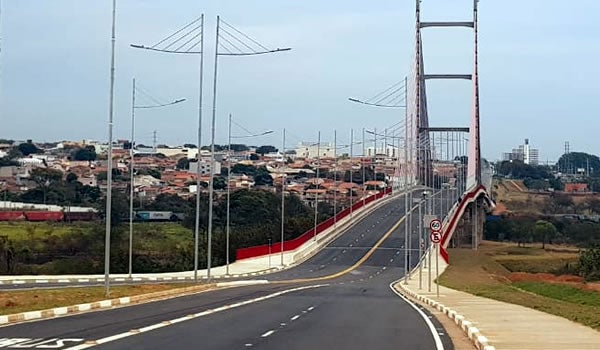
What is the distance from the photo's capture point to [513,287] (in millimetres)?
61031

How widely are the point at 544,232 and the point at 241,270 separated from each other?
7512 cm

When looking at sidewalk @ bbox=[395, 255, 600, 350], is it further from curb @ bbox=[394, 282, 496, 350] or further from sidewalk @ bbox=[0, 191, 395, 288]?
sidewalk @ bbox=[0, 191, 395, 288]

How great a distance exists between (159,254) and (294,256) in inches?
451

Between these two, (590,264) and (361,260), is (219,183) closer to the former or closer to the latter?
(361,260)

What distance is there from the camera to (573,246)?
142125mm

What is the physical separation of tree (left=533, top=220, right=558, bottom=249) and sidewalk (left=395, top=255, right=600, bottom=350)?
4338 inches

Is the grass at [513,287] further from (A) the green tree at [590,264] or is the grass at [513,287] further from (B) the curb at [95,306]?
(B) the curb at [95,306]

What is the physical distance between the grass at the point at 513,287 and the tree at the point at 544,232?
6.67 m

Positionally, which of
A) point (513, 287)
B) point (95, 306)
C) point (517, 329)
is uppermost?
point (517, 329)

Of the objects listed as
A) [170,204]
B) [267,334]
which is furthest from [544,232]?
[267,334]

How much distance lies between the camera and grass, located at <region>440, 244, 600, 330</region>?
34.2 meters

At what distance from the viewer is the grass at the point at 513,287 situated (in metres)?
34.2

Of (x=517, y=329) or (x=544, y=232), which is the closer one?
(x=517, y=329)

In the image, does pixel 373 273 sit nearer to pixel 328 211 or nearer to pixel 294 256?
pixel 294 256
